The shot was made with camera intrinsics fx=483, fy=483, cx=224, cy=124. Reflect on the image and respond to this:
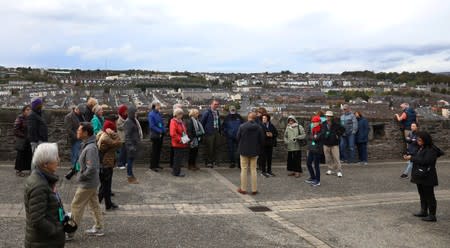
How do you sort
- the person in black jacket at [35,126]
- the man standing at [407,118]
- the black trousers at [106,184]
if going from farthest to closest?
the man standing at [407,118] → the person in black jacket at [35,126] → the black trousers at [106,184]

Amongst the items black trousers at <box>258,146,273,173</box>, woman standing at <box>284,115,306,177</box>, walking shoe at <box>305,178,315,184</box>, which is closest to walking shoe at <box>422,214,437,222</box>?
walking shoe at <box>305,178,315,184</box>

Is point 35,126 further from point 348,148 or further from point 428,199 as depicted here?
point 348,148

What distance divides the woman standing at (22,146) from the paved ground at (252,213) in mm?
253

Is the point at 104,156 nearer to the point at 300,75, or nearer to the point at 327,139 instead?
the point at 327,139

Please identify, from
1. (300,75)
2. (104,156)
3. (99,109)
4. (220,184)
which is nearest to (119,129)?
(99,109)

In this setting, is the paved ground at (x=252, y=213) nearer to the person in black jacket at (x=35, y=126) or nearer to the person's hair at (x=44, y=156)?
the person in black jacket at (x=35, y=126)

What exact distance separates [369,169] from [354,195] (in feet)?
10.7

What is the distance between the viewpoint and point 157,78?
40.6 meters

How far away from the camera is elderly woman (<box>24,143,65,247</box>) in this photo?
4.05 metres

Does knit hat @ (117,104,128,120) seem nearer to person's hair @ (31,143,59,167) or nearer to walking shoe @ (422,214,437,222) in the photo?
person's hair @ (31,143,59,167)

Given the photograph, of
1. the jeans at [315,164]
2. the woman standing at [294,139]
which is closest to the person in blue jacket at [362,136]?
the woman standing at [294,139]

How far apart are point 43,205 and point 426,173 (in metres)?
5.97

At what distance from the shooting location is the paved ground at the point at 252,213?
6.41 m

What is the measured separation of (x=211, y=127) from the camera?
12055 millimetres
